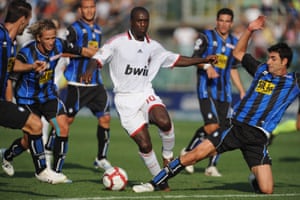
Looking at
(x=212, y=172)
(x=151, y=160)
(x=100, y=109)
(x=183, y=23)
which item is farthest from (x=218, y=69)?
(x=183, y=23)

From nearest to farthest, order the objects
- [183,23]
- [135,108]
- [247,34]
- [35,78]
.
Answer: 1. [247,34]
2. [135,108]
3. [35,78]
4. [183,23]

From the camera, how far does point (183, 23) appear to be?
3306cm

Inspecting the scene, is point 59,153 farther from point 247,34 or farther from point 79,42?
point 247,34

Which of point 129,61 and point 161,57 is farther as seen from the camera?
point 161,57

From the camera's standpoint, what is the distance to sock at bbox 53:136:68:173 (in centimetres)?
1145

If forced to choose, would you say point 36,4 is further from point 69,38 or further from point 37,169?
point 37,169

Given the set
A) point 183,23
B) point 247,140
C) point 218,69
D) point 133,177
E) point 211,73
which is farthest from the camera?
point 183,23

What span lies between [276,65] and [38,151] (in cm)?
342

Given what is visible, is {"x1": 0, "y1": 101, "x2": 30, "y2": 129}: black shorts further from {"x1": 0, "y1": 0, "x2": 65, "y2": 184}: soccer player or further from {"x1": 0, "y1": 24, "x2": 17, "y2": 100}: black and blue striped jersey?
{"x1": 0, "y1": 24, "x2": 17, "y2": 100}: black and blue striped jersey

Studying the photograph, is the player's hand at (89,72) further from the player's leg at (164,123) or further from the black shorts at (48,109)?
the black shorts at (48,109)

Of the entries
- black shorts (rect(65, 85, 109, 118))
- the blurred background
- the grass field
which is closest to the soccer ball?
the grass field

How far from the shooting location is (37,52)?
1137cm

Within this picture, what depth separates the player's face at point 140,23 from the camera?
34.8 ft

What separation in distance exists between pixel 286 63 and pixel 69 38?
421 centimetres
